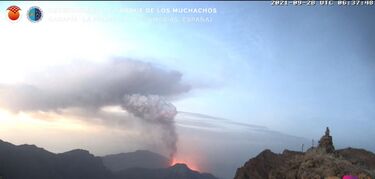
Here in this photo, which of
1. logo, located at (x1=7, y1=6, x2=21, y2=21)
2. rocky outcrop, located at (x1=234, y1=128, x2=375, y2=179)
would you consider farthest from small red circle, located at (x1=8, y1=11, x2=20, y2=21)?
rocky outcrop, located at (x1=234, y1=128, x2=375, y2=179)

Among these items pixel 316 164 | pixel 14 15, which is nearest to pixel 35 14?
pixel 14 15

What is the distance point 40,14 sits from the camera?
54250 mm

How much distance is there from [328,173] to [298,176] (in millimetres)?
13647

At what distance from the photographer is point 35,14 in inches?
2136

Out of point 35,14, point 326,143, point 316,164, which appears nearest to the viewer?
point 35,14

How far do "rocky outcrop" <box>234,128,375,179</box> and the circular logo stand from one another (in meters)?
65.2

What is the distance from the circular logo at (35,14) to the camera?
177 ft

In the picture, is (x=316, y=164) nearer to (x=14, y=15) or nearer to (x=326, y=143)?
(x=326, y=143)

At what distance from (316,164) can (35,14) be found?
74725 mm

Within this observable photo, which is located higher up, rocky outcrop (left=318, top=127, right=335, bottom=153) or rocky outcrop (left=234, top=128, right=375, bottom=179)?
rocky outcrop (left=318, top=127, right=335, bottom=153)

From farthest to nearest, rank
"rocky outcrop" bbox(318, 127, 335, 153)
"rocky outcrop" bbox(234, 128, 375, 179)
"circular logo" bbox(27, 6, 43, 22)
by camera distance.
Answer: "rocky outcrop" bbox(318, 127, 335, 153) → "rocky outcrop" bbox(234, 128, 375, 179) → "circular logo" bbox(27, 6, 43, 22)

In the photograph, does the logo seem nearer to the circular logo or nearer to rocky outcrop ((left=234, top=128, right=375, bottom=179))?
the circular logo

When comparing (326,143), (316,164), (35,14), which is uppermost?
(35,14)

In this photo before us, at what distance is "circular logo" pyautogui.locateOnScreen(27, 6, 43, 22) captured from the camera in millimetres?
53812
